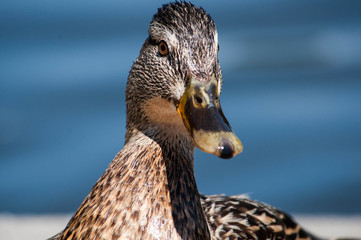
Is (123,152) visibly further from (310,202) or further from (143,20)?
(143,20)

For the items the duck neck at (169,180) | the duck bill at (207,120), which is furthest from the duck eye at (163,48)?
the duck neck at (169,180)

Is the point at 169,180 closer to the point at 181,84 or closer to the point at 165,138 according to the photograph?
the point at 165,138

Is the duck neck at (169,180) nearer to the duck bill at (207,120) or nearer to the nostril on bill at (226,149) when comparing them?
the duck bill at (207,120)

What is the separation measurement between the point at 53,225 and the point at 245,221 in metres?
1.79

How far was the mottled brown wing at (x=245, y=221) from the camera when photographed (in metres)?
2.53

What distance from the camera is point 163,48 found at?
7.12ft

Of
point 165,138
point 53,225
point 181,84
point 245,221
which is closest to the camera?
point 181,84

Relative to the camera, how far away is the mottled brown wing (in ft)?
8.31

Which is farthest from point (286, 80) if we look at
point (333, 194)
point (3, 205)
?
point (3, 205)

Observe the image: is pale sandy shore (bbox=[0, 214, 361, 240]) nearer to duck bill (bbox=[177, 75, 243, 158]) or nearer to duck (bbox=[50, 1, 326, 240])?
duck (bbox=[50, 1, 326, 240])

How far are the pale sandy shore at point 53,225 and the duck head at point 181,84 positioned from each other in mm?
1769

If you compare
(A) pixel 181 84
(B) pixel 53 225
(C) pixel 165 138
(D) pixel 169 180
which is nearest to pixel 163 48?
(A) pixel 181 84

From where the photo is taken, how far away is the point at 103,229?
200 centimetres

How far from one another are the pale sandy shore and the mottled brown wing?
0.88 m
